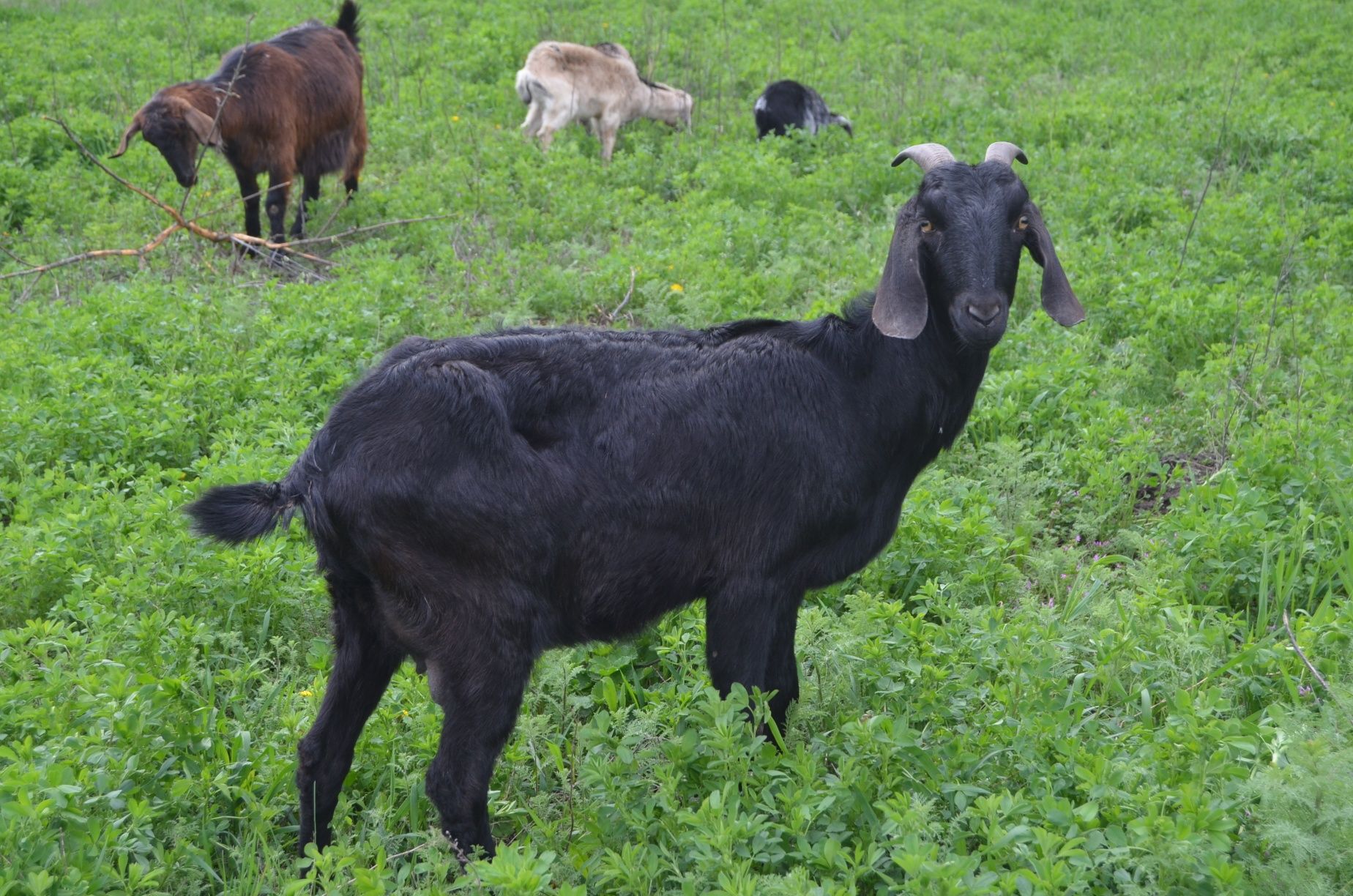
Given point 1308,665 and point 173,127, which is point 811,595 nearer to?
point 1308,665

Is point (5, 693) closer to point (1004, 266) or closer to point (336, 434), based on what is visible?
point (336, 434)

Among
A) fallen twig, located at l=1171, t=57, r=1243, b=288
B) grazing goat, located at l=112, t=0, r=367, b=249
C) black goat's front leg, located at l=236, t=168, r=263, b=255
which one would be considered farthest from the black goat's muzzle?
black goat's front leg, located at l=236, t=168, r=263, b=255

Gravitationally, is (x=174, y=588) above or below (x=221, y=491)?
below

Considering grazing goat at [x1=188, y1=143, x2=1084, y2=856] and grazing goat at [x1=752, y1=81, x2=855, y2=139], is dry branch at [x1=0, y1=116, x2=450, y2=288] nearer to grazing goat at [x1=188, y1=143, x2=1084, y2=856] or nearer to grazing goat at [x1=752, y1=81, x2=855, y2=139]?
grazing goat at [x1=188, y1=143, x2=1084, y2=856]

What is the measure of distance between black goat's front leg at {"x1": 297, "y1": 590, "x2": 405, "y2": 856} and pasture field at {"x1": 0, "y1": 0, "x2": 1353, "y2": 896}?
16 centimetres

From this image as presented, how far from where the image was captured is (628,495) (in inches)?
134

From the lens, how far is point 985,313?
350 centimetres

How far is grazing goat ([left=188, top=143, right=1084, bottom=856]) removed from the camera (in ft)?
10.5

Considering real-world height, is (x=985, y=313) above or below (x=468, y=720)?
above

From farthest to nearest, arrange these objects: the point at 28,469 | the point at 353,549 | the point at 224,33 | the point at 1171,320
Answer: the point at 224,33, the point at 1171,320, the point at 28,469, the point at 353,549

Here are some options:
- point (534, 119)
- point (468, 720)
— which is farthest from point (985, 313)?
point (534, 119)

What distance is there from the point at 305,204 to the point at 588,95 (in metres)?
3.07

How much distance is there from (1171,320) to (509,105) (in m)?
7.57

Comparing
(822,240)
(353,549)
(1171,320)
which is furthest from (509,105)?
(353,549)
